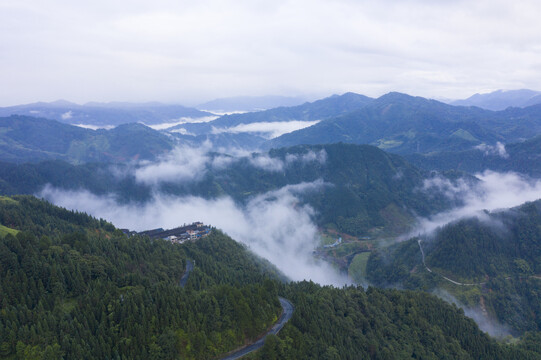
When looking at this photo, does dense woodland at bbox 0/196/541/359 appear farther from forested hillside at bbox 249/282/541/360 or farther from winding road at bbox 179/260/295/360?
winding road at bbox 179/260/295/360

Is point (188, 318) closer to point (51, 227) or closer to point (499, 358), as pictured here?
point (51, 227)

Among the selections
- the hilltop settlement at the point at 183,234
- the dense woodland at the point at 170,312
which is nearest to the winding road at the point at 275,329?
the dense woodland at the point at 170,312

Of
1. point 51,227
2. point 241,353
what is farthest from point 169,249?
point 241,353

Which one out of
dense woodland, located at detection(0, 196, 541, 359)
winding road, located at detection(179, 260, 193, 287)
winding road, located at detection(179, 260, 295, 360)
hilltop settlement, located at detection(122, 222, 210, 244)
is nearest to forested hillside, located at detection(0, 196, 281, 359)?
dense woodland, located at detection(0, 196, 541, 359)

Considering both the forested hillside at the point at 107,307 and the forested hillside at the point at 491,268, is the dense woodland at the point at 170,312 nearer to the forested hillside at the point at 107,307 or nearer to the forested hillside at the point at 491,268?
the forested hillside at the point at 107,307

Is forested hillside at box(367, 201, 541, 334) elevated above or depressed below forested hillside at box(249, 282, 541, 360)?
below

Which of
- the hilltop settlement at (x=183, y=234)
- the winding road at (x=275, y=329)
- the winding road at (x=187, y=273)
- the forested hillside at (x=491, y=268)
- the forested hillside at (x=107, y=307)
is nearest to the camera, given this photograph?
the forested hillside at (x=107, y=307)
